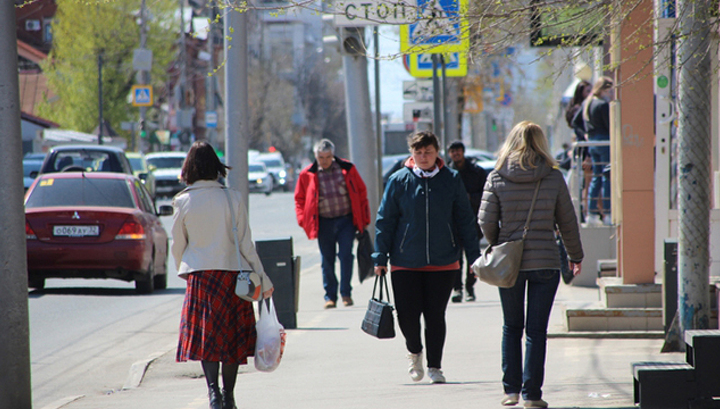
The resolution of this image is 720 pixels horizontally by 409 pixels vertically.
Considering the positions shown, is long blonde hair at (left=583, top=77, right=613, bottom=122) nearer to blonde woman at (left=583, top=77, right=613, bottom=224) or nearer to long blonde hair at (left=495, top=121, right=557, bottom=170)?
blonde woman at (left=583, top=77, right=613, bottom=224)

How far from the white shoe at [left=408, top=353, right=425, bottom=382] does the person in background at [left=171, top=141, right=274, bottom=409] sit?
1.38 meters

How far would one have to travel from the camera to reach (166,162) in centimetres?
3888

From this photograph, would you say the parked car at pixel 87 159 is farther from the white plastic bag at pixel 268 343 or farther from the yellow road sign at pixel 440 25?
the white plastic bag at pixel 268 343

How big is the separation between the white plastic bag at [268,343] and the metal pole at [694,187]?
10.4 feet

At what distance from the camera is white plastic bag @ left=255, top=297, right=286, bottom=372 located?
5984 mm

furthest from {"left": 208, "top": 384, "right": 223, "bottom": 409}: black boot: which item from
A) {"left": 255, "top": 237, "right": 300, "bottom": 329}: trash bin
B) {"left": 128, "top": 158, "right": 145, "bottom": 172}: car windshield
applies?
{"left": 128, "top": 158, "right": 145, "bottom": 172}: car windshield

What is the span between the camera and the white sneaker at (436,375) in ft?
23.0

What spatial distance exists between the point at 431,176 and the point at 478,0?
122cm

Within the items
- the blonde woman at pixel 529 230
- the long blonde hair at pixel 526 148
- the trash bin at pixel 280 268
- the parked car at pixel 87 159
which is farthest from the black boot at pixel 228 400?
the parked car at pixel 87 159

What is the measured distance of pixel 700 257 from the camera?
7504 mm

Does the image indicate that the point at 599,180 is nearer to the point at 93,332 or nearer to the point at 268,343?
the point at 93,332

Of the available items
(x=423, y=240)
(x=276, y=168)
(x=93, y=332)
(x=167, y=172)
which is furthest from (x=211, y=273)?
(x=276, y=168)

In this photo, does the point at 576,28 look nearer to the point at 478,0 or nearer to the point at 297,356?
the point at 478,0

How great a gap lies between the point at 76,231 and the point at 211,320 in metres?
7.18
